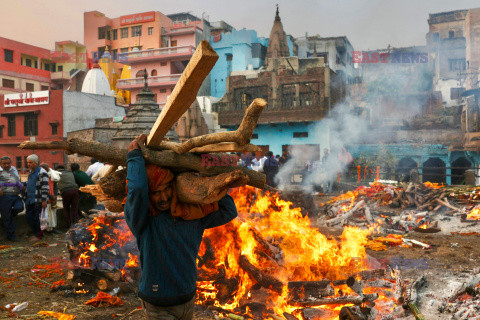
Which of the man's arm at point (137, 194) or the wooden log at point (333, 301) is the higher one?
the man's arm at point (137, 194)

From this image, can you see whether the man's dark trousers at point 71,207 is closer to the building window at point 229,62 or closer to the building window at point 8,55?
the building window at point 229,62

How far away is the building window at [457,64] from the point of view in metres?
41.6

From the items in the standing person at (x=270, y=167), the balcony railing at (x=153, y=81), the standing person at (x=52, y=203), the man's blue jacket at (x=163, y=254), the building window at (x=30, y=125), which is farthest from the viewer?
the balcony railing at (x=153, y=81)

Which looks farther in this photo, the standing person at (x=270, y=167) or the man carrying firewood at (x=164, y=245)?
the standing person at (x=270, y=167)

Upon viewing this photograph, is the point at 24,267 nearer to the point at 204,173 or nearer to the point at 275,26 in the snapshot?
the point at 204,173

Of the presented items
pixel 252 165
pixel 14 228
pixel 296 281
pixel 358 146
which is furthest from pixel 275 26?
pixel 296 281

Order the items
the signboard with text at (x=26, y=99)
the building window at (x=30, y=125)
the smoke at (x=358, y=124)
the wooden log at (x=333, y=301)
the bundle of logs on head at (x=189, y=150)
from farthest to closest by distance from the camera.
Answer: the building window at (x=30, y=125)
the signboard with text at (x=26, y=99)
the smoke at (x=358, y=124)
the wooden log at (x=333, y=301)
the bundle of logs on head at (x=189, y=150)

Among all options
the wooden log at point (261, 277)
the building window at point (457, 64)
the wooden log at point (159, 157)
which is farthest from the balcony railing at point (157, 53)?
the wooden log at point (159, 157)

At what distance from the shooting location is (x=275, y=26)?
38.5 m

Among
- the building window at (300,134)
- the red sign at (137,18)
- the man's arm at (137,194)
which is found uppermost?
the red sign at (137,18)

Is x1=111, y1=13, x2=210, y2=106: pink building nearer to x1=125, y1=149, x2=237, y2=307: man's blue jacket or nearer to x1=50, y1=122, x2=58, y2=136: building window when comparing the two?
x1=50, y1=122, x2=58, y2=136: building window

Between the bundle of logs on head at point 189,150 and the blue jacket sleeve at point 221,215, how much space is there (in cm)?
31

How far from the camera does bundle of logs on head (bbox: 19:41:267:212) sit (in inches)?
90.7
